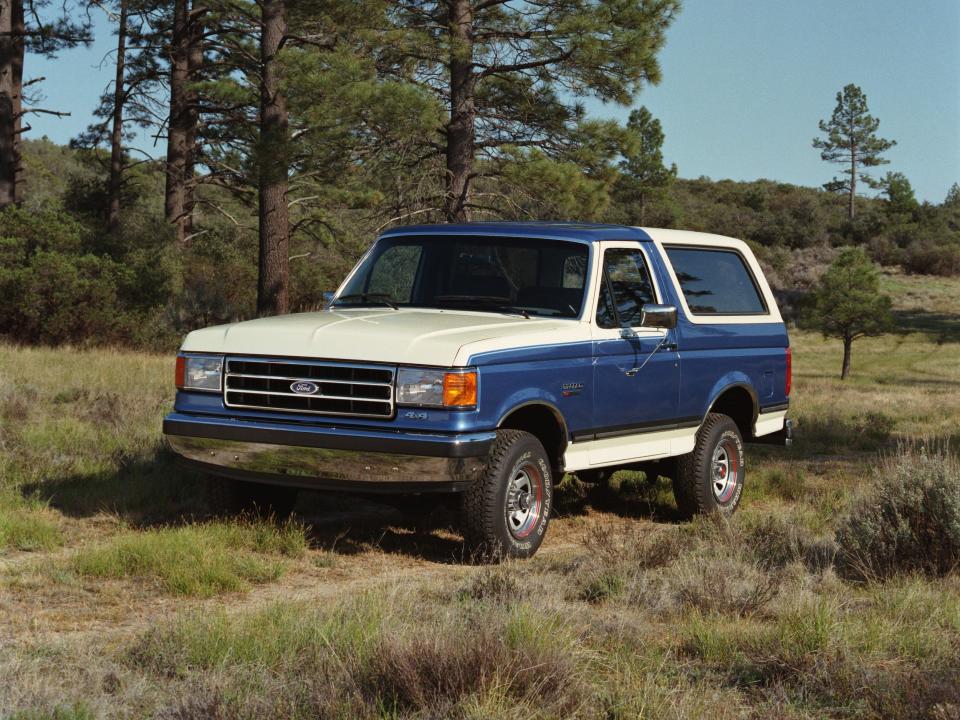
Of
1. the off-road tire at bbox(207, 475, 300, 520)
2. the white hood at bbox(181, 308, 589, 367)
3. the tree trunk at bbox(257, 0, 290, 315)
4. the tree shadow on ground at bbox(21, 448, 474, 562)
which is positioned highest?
the tree trunk at bbox(257, 0, 290, 315)

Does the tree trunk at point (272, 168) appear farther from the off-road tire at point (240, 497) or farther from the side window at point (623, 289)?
the off-road tire at point (240, 497)

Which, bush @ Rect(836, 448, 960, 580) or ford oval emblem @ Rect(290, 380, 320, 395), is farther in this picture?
ford oval emblem @ Rect(290, 380, 320, 395)

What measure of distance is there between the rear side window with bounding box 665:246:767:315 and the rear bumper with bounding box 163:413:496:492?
2.77 metres

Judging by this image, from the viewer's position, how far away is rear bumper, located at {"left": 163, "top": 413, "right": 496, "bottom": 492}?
653 cm

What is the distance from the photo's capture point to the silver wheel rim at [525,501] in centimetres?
716

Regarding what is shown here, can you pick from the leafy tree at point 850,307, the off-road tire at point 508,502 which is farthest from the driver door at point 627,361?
the leafy tree at point 850,307

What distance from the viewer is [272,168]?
20.6 meters

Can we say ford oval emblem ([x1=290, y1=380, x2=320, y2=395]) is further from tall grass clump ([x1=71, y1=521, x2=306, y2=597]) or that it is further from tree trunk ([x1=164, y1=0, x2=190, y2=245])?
tree trunk ([x1=164, y1=0, x2=190, y2=245])

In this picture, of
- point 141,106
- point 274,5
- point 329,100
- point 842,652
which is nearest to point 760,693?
point 842,652

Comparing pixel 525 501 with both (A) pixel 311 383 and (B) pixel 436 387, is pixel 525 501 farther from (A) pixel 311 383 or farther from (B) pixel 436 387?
(A) pixel 311 383

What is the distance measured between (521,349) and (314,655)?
9.51ft

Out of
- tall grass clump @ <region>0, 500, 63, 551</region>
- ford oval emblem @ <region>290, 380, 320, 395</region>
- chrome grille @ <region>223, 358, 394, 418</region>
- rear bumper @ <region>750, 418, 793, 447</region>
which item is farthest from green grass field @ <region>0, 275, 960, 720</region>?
ford oval emblem @ <region>290, 380, 320, 395</region>

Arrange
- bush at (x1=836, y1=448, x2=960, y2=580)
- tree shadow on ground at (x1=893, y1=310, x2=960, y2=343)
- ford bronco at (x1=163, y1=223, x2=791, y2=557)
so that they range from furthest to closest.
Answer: tree shadow on ground at (x1=893, y1=310, x2=960, y2=343) < ford bronco at (x1=163, y1=223, x2=791, y2=557) < bush at (x1=836, y1=448, x2=960, y2=580)

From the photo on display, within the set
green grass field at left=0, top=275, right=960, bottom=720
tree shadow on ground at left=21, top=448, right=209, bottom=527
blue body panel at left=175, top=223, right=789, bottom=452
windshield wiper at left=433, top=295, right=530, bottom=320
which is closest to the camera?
green grass field at left=0, top=275, right=960, bottom=720
